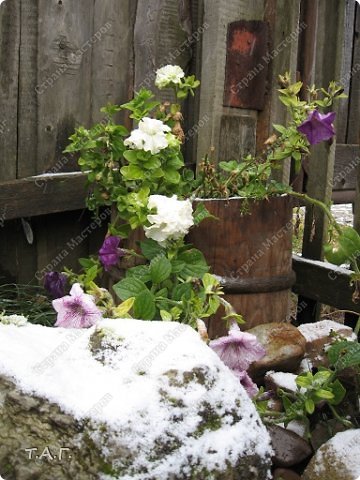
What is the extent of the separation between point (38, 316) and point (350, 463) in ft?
3.95

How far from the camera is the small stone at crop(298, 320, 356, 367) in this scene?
2.19m

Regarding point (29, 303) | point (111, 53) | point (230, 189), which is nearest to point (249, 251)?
point (230, 189)

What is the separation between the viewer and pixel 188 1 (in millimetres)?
2729

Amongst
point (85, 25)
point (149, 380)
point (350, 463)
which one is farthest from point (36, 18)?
point (350, 463)

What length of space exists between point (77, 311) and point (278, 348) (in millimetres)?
677

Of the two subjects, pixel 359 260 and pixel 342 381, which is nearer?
pixel 342 381

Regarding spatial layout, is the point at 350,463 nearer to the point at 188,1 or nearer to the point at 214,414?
the point at 214,414

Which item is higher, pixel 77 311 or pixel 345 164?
pixel 345 164

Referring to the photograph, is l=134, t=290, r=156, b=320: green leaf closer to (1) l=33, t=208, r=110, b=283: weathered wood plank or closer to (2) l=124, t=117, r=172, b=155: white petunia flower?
(2) l=124, t=117, r=172, b=155: white petunia flower

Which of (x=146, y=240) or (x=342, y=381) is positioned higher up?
(x=146, y=240)

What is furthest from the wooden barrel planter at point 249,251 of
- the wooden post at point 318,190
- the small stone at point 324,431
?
the small stone at point 324,431

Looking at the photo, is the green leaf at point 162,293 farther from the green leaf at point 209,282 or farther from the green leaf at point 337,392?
the green leaf at point 337,392

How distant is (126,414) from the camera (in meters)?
1.23

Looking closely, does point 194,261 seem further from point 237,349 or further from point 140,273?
point 237,349
